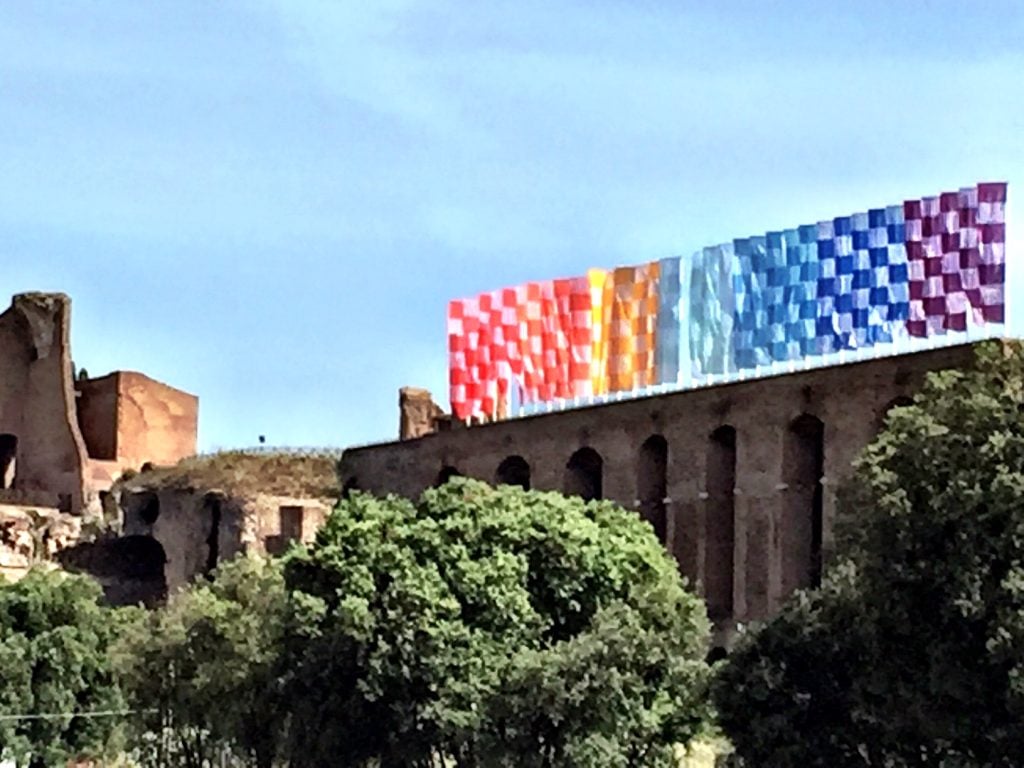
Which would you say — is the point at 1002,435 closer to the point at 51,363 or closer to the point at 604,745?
the point at 604,745

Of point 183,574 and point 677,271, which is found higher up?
point 677,271

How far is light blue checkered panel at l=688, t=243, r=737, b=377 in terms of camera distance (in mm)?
54469

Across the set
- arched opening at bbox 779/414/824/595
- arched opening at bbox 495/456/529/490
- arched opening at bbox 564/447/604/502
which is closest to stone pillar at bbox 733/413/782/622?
arched opening at bbox 779/414/824/595

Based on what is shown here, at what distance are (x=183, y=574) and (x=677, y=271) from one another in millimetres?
16848

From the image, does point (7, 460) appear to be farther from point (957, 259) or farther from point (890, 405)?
point (957, 259)

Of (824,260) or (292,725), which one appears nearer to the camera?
(292,725)

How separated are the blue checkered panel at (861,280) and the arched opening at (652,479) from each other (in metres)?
6.36

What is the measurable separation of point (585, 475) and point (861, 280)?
36.2ft

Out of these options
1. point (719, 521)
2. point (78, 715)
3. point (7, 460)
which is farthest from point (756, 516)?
point (7, 460)

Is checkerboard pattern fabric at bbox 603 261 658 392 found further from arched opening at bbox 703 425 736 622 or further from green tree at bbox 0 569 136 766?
green tree at bbox 0 569 136 766

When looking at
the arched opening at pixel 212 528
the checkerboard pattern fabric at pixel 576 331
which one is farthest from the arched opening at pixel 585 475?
the arched opening at pixel 212 528

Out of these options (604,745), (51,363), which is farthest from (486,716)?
(51,363)

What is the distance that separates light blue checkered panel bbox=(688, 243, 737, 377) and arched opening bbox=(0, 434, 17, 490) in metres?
26.2

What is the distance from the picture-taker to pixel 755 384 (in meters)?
53.2
